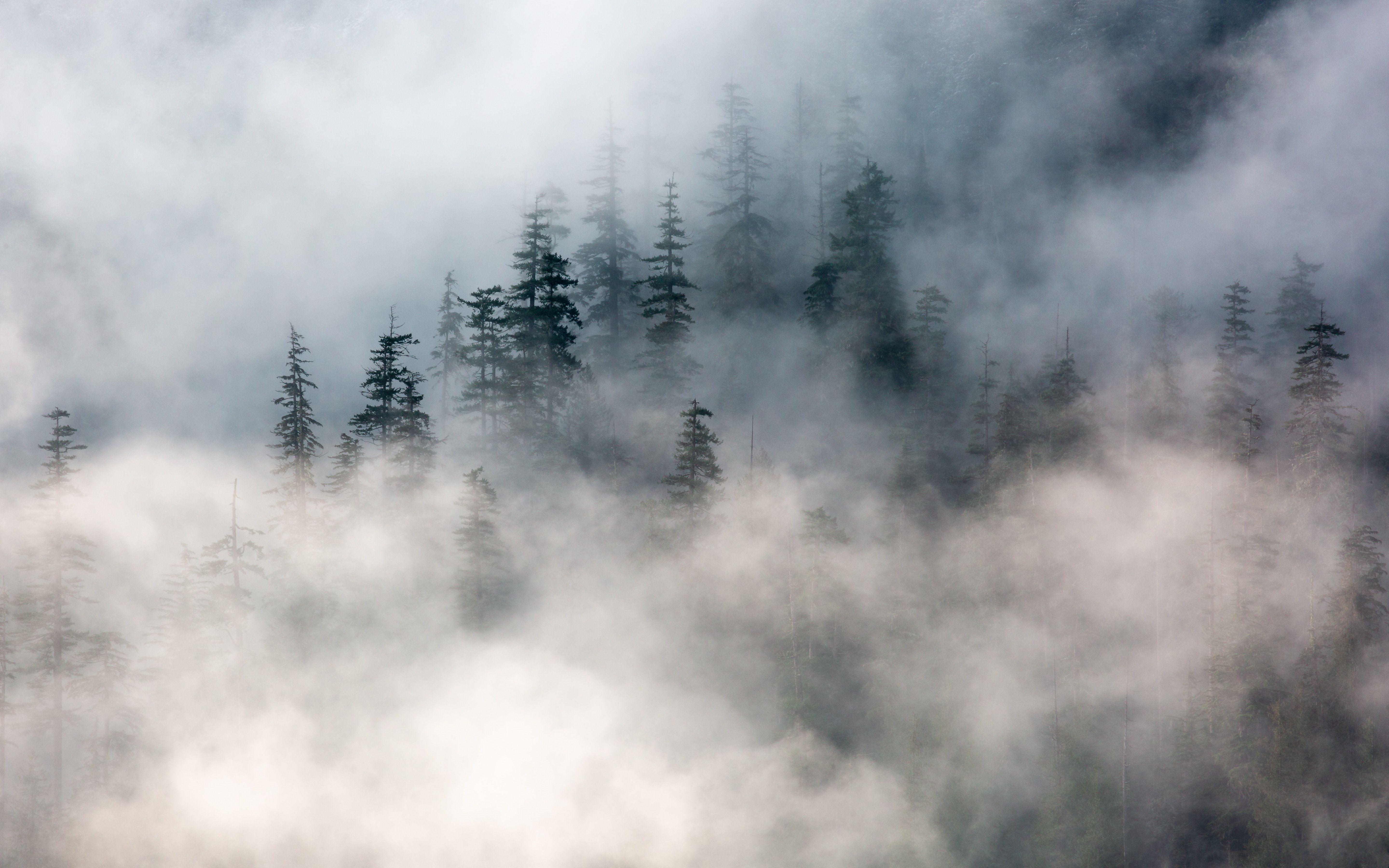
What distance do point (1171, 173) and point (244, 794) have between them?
9465 centimetres

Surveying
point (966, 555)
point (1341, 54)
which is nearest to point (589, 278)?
point (966, 555)

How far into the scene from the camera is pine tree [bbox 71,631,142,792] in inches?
1644

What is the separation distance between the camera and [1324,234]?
79000 mm

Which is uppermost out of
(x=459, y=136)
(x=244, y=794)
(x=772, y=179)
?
(x=459, y=136)

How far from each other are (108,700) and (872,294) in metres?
45.6

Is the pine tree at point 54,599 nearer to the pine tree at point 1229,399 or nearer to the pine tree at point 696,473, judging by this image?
the pine tree at point 696,473

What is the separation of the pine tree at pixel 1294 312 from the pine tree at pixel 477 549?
48.5 meters

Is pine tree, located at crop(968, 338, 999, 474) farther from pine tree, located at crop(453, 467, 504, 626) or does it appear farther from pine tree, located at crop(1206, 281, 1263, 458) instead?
pine tree, located at crop(453, 467, 504, 626)

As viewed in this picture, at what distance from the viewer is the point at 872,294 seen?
53.1m

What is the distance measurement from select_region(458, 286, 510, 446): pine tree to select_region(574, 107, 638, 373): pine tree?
789cm

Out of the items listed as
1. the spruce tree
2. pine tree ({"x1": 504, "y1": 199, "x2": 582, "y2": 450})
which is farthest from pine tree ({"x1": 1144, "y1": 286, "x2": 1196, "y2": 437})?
pine tree ({"x1": 504, "y1": 199, "x2": 582, "y2": 450})

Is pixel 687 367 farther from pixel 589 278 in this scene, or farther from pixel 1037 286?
pixel 1037 286

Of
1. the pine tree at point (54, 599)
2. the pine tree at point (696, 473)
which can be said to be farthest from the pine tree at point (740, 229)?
the pine tree at point (54, 599)

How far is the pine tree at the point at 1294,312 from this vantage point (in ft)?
181
